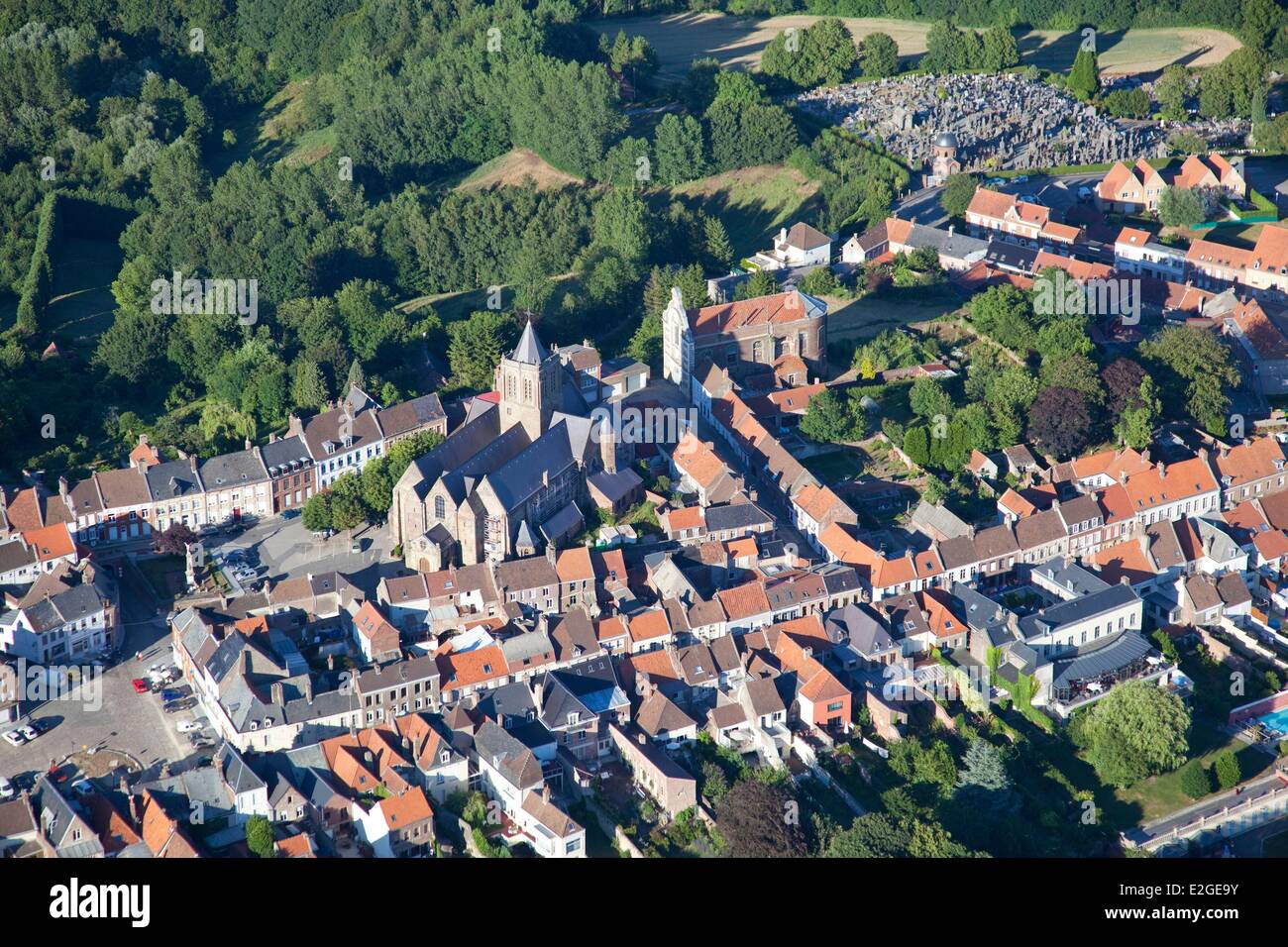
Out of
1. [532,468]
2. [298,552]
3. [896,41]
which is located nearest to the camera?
[532,468]

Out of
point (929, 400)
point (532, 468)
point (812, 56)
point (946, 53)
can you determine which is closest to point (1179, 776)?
point (929, 400)

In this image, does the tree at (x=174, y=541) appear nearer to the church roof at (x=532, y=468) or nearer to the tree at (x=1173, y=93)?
the church roof at (x=532, y=468)

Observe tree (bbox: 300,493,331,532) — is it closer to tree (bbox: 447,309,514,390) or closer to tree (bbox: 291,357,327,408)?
tree (bbox: 291,357,327,408)

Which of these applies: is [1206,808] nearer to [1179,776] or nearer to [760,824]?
[1179,776]

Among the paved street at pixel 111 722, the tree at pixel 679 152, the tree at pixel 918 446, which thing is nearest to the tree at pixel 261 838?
the paved street at pixel 111 722

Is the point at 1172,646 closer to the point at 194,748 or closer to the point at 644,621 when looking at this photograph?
the point at 644,621
